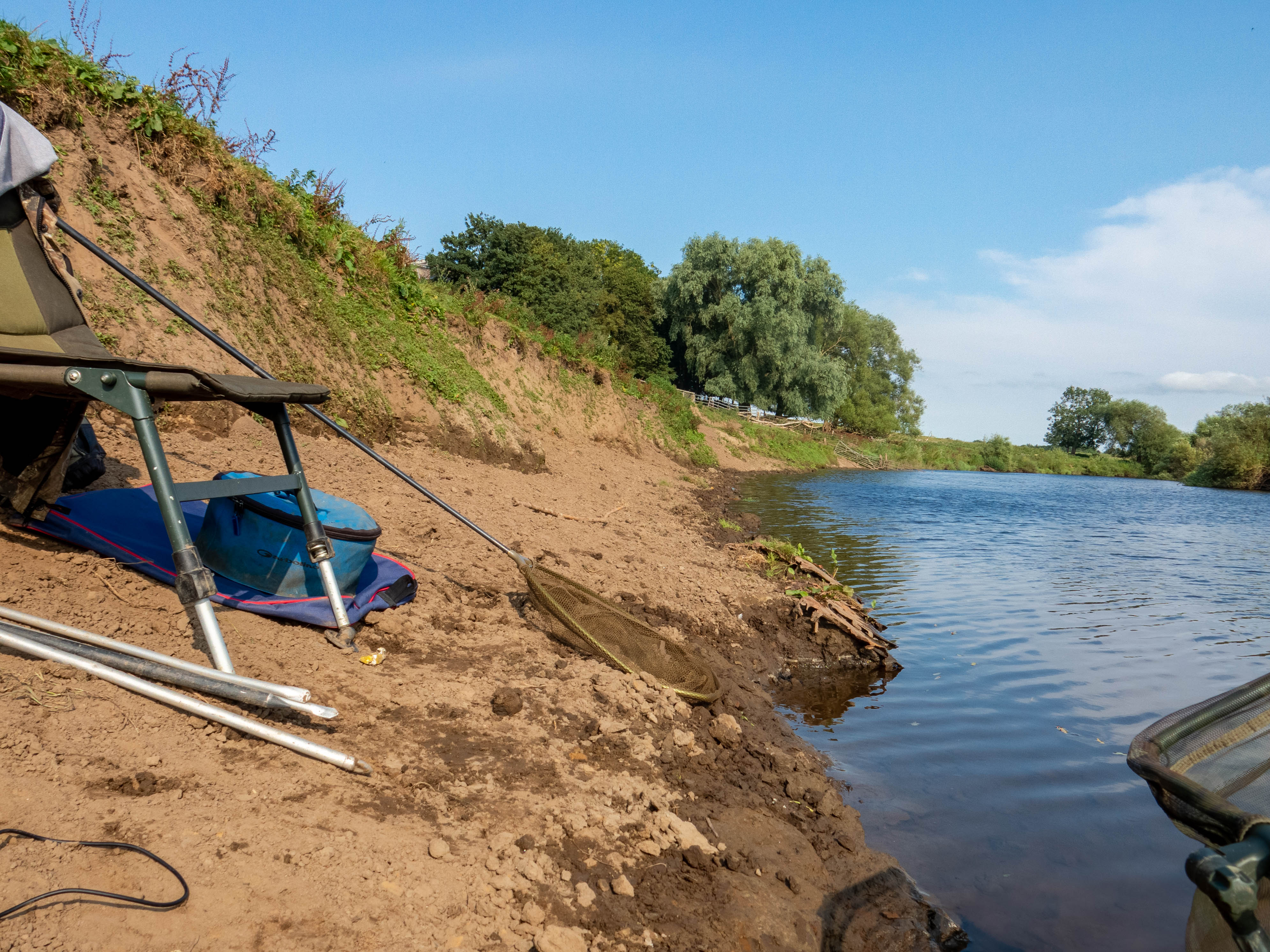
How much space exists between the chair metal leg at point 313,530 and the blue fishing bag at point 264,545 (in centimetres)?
11

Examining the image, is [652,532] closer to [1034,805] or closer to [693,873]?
[1034,805]

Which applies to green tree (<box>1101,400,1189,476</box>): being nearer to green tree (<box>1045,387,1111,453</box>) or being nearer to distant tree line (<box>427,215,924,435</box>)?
green tree (<box>1045,387,1111,453</box>)

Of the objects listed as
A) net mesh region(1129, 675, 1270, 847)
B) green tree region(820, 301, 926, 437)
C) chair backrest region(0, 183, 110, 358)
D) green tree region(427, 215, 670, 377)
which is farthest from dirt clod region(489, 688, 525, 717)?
green tree region(820, 301, 926, 437)

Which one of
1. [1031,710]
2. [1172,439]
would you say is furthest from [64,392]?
[1172,439]

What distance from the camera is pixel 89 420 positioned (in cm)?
638

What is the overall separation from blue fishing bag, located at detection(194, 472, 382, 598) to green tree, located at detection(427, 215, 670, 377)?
17.6m

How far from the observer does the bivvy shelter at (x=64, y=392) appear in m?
3.48

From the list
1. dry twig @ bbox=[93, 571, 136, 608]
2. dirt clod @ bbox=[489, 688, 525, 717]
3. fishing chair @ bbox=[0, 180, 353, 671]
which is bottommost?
dirt clod @ bbox=[489, 688, 525, 717]

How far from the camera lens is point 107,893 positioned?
228cm

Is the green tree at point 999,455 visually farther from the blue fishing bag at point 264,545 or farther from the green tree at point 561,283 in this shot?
the blue fishing bag at point 264,545

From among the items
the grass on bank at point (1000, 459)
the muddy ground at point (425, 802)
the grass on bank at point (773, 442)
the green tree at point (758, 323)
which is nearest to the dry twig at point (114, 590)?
the muddy ground at point (425, 802)

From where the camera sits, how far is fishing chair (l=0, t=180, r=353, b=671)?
11.4ft

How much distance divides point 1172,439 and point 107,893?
97.7 m

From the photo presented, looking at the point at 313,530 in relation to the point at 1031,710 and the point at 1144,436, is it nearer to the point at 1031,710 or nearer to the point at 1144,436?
the point at 1031,710
